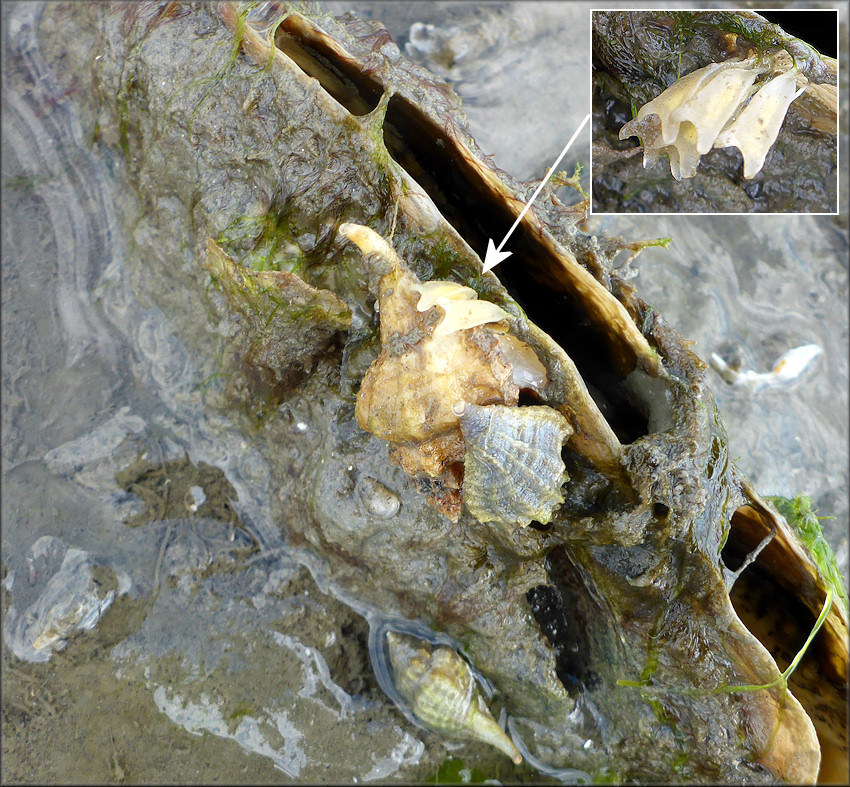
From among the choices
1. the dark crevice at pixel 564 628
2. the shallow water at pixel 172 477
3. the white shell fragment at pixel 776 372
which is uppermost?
the shallow water at pixel 172 477

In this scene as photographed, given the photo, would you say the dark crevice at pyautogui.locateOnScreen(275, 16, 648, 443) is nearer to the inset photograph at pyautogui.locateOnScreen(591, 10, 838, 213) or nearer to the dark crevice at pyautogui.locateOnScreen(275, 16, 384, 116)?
the dark crevice at pyautogui.locateOnScreen(275, 16, 384, 116)

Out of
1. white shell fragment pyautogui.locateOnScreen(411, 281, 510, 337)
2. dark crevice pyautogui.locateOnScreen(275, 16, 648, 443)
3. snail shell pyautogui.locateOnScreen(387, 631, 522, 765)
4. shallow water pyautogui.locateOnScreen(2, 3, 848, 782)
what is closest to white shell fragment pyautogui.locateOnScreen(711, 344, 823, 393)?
shallow water pyautogui.locateOnScreen(2, 3, 848, 782)

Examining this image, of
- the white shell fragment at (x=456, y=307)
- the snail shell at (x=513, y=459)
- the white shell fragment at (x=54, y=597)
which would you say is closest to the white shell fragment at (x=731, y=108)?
the white shell fragment at (x=456, y=307)

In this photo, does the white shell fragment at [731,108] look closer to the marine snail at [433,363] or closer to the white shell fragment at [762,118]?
the white shell fragment at [762,118]

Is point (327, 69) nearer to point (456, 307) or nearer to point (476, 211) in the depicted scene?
point (476, 211)

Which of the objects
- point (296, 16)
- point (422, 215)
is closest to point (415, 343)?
point (422, 215)

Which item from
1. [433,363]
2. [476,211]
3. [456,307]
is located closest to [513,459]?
[433,363]

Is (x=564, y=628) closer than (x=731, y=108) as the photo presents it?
No
